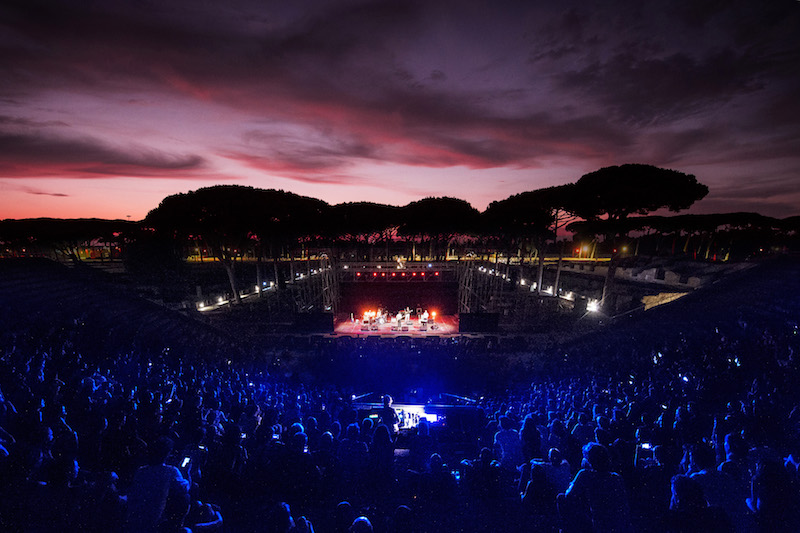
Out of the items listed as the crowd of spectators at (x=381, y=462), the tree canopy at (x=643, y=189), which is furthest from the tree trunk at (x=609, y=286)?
the crowd of spectators at (x=381, y=462)

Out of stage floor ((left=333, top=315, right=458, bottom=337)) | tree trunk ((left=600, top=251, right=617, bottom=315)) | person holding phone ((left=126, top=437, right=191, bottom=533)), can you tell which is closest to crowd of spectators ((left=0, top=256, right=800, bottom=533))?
person holding phone ((left=126, top=437, right=191, bottom=533))

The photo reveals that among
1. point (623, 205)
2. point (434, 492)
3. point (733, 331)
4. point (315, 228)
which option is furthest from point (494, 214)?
point (434, 492)

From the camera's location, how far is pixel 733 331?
9.62m

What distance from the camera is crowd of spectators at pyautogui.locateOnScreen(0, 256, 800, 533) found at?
2.52m

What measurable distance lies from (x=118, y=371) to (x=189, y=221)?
17072mm

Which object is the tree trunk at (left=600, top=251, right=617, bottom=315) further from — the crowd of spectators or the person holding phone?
the person holding phone

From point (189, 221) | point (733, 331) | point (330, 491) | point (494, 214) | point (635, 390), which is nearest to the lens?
point (330, 491)

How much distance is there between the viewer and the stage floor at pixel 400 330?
52.5 ft

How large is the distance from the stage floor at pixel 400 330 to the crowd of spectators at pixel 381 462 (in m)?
8.76

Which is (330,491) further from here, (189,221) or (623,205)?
(189,221)

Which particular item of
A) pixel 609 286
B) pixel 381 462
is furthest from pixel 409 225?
pixel 381 462

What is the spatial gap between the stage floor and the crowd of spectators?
8.76m

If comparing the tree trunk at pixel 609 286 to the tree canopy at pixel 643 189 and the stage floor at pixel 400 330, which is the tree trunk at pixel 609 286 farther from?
the stage floor at pixel 400 330

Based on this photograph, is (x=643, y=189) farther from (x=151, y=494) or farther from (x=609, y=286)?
(x=151, y=494)
